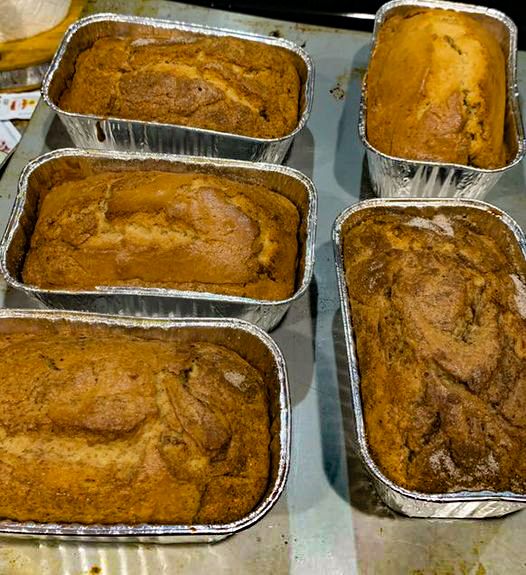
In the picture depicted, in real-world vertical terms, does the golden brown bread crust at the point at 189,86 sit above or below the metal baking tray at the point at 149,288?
above

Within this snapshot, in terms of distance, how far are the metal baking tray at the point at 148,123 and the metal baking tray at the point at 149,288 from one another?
165 millimetres

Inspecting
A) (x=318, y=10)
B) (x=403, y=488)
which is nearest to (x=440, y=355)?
(x=403, y=488)

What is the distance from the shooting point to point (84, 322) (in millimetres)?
1945

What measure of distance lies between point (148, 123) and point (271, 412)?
1.37m

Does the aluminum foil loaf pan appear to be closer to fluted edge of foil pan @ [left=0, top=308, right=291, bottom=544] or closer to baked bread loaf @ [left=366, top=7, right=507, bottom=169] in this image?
baked bread loaf @ [left=366, top=7, right=507, bottom=169]

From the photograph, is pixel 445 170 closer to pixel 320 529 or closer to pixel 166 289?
pixel 166 289

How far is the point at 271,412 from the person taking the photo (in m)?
1.88

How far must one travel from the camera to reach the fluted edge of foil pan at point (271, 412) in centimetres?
159

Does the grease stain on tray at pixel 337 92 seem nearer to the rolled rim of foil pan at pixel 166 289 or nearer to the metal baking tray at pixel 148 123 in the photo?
the metal baking tray at pixel 148 123

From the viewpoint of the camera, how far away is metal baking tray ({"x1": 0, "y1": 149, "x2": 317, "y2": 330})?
2.08 metres

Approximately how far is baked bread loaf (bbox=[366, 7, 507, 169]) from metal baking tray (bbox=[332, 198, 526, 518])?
0.33 metres

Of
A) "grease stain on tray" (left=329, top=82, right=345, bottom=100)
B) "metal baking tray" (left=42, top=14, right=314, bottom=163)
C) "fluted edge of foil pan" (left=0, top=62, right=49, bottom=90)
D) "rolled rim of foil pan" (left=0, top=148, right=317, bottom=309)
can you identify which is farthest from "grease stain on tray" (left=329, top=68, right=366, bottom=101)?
"fluted edge of foil pan" (left=0, top=62, right=49, bottom=90)

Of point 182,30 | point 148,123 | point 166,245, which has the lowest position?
point 166,245

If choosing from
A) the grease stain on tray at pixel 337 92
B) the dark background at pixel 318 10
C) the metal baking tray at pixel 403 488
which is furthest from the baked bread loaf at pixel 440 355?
the dark background at pixel 318 10
